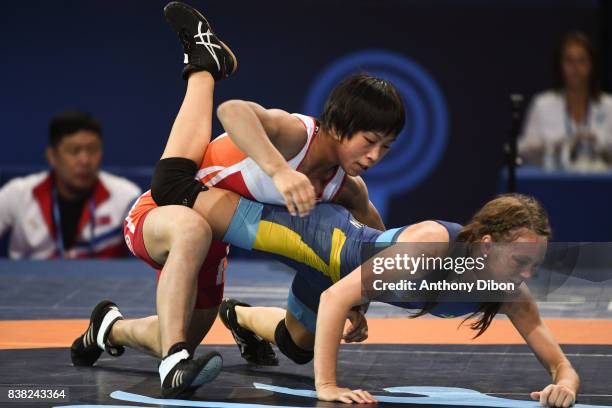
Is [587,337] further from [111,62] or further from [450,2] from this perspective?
[111,62]

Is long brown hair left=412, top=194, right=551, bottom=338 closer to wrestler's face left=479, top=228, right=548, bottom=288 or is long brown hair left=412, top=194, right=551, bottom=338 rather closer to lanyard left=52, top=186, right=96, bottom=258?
wrestler's face left=479, top=228, right=548, bottom=288

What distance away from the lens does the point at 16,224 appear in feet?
25.0

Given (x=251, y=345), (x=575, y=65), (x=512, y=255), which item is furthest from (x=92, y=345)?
(x=575, y=65)

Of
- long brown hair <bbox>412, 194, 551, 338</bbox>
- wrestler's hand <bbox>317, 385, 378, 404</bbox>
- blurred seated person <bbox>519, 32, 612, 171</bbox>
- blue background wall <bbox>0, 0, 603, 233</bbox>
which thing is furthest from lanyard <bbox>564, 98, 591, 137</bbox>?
wrestler's hand <bbox>317, 385, 378, 404</bbox>

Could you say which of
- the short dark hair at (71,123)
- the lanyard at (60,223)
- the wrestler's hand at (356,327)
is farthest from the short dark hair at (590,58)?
the wrestler's hand at (356,327)

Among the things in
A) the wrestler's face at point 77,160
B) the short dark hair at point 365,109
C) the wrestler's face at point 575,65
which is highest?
the wrestler's face at point 575,65

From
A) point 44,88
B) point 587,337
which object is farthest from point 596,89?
point 44,88

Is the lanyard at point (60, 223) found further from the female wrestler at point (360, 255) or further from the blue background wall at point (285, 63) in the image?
the female wrestler at point (360, 255)

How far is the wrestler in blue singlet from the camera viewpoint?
169 inches

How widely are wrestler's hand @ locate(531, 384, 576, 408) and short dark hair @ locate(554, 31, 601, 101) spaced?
428 centimetres

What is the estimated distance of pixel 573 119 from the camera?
8.13 metres

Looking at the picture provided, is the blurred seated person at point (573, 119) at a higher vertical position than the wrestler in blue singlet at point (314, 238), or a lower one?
higher

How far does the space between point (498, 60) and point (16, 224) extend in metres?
3.54

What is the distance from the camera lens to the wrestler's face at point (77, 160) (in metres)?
7.50
